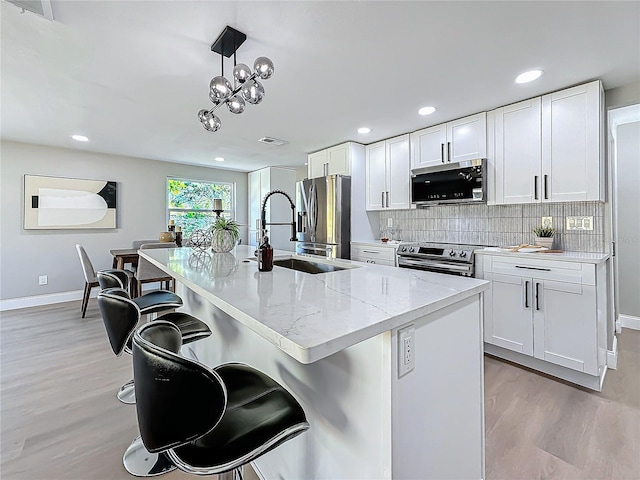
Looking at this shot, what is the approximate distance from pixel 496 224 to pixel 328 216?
1949 mm

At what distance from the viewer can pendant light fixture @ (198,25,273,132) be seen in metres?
1.58

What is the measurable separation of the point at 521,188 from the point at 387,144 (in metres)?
1.68

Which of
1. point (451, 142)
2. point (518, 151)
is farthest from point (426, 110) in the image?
point (518, 151)

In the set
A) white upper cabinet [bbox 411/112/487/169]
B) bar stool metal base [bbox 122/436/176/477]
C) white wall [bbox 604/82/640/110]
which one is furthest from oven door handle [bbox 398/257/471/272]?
bar stool metal base [bbox 122/436/176/477]

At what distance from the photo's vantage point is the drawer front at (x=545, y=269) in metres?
2.20

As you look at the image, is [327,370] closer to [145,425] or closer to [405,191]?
[145,425]

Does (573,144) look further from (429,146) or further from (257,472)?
(257,472)

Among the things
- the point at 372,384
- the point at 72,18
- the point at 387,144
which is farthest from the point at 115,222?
the point at 372,384

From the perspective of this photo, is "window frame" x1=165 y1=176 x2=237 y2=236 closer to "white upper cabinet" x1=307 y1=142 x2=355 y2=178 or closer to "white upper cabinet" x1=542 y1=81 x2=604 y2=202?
"white upper cabinet" x1=307 y1=142 x2=355 y2=178

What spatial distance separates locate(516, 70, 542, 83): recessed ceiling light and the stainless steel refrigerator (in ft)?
6.88

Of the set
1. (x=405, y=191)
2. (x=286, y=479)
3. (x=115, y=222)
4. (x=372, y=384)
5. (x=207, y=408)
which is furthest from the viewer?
(x=115, y=222)

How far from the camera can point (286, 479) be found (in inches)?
52.7

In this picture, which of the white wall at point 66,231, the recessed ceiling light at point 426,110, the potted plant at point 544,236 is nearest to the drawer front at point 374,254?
the potted plant at point 544,236

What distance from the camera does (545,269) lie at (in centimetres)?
238
